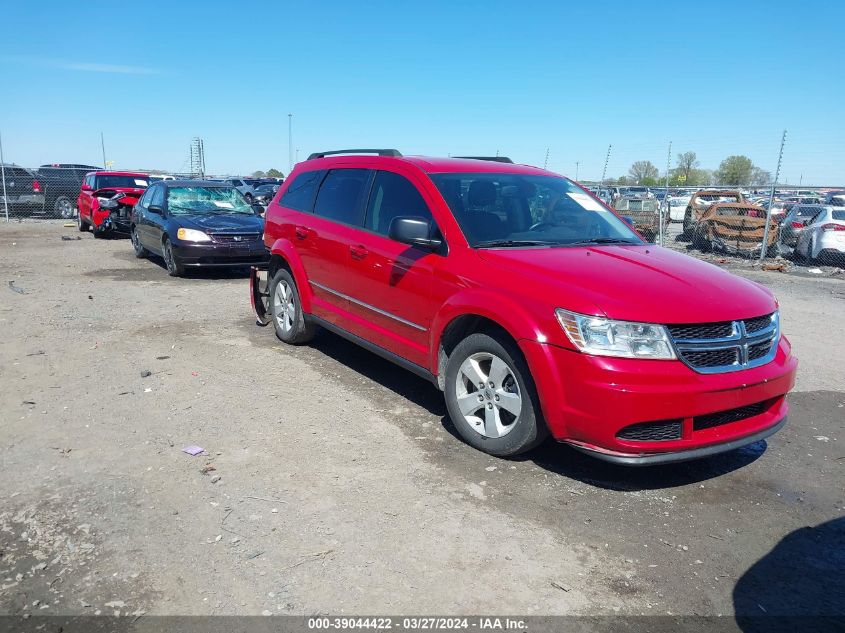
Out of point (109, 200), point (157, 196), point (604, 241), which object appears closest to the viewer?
point (604, 241)

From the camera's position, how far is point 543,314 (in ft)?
12.3

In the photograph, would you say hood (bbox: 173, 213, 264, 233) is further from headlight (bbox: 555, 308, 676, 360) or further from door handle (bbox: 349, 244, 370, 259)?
headlight (bbox: 555, 308, 676, 360)

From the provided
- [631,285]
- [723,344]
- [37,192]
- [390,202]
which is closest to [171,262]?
[390,202]

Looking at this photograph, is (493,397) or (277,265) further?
(277,265)

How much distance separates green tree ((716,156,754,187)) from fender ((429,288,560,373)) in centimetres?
6786

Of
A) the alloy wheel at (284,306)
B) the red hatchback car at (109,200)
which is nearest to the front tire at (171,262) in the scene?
the alloy wheel at (284,306)

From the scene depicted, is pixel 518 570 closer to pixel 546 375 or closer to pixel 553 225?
pixel 546 375

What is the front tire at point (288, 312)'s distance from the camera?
6648mm

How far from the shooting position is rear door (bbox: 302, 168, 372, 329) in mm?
5609

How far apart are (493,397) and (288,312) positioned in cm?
331

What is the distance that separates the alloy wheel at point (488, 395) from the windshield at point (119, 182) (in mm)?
16370

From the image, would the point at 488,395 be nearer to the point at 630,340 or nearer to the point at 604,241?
the point at 630,340

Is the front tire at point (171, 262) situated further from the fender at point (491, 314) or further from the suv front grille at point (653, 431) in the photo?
the suv front grille at point (653, 431)

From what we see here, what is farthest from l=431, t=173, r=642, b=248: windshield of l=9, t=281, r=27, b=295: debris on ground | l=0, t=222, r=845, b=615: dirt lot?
l=9, t=281, r=27, b=295: debris on ground
